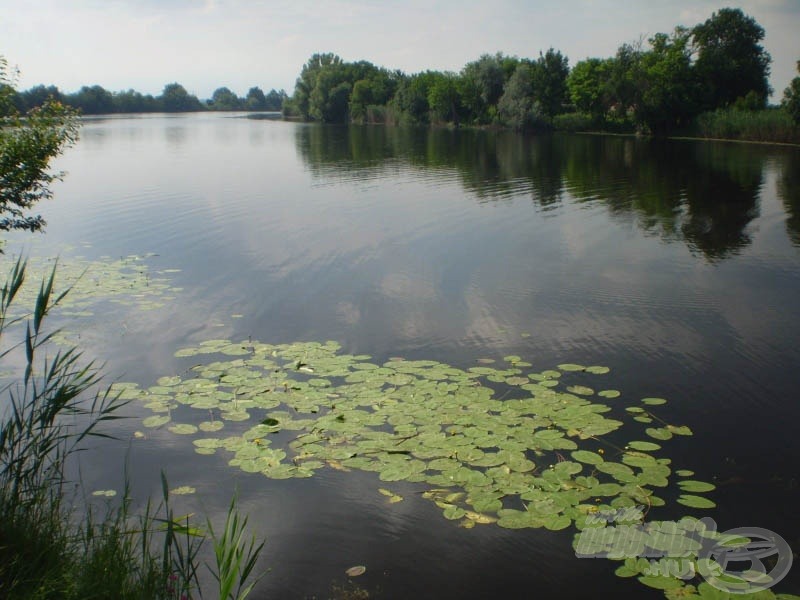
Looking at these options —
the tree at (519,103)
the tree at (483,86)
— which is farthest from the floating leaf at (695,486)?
the tree at (483,86)

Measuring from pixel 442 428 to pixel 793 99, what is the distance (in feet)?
146

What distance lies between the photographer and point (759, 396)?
26.7ft

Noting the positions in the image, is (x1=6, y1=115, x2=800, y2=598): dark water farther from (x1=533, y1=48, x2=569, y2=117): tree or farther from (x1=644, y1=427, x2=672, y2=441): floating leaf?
(x1=533, y1=48, x2=569, y2=117): tree

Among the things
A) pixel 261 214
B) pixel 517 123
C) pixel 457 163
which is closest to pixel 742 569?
pixel 261 214

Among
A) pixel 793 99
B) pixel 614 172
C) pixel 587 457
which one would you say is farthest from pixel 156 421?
pixel 793 99

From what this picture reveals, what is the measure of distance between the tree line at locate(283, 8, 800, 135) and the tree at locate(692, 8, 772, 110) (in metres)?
0.10

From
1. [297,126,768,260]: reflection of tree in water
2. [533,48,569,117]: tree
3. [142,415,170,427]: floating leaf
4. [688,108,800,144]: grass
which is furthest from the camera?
[533,48,569,117]: tree

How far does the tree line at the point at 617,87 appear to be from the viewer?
5741 cm

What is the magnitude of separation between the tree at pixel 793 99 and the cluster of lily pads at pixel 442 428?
41090 millimetres

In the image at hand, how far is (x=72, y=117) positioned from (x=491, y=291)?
925 cm

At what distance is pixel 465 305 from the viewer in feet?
38.6

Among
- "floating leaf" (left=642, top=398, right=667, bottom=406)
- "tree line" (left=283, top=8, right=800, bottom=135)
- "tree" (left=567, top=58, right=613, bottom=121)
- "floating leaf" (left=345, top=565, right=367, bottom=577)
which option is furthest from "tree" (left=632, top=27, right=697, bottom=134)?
"floating leaf" (left=345, top=565, right=367, bottom=577)

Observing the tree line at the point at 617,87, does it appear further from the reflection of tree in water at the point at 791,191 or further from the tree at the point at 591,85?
the reflection of tree in water at the point at 791,191

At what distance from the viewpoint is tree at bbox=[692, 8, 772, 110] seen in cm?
6097
